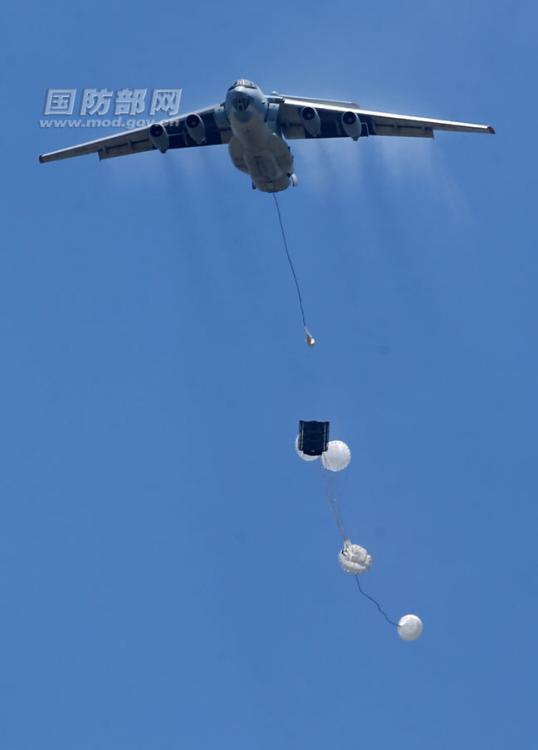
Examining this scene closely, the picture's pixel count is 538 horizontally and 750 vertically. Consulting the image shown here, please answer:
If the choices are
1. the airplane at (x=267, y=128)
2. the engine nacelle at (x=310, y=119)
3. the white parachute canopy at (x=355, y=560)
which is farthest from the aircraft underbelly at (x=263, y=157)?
the white parachute canopy at (x=355, y=560)

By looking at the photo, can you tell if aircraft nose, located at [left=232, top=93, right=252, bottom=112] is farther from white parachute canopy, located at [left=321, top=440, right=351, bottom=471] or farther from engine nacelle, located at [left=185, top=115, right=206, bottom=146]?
white parachute canopy, located at [left=321, top=440, right=351, bottom=471]

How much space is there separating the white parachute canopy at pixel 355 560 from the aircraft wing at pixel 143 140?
14.7m

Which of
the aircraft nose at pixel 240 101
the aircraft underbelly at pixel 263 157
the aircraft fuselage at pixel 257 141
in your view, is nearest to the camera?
the aircraft nose at pixel 240 101

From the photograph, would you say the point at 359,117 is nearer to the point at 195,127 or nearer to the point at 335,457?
the point at 195,127

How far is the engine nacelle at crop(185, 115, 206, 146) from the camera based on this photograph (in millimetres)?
41844

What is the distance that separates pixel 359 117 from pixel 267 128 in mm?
3553

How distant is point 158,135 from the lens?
4225 cm

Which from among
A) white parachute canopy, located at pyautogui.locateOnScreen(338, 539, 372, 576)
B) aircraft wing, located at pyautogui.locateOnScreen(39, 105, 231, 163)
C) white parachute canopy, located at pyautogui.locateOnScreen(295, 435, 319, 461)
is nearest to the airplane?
aircraft wing, located at pyautogui.locateOnScreen(39, 105, 231, 163)

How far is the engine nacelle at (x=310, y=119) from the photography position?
41094 millimetres

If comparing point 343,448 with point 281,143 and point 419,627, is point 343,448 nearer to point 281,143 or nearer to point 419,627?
point 419,627

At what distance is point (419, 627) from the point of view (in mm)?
39625

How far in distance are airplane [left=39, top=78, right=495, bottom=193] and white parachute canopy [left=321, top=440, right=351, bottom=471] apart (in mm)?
8715

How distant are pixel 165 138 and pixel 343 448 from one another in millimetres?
11915

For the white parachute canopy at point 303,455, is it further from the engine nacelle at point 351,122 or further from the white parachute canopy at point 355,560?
the engine nacelle at point 351,122
